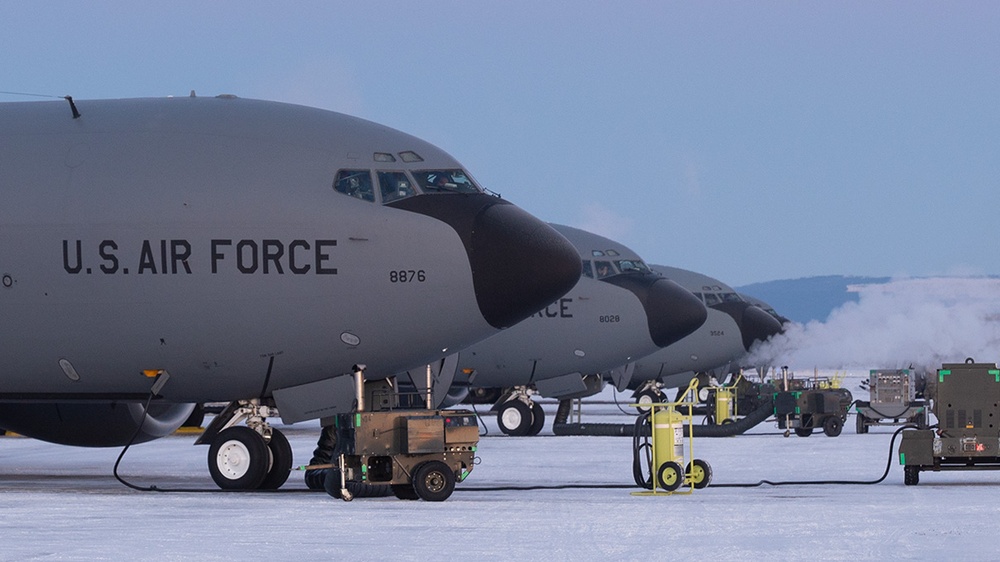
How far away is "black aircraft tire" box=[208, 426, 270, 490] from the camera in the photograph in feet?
74.6

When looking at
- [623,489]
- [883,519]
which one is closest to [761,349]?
[623,489]

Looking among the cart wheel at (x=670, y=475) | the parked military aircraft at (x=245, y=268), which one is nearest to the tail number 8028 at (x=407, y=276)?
the parked military aircraft at (x=245, y=268)

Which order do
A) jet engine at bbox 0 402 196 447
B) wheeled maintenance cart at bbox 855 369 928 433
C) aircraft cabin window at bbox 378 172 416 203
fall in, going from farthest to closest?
wheeled maintenance cart at bbox 855 369 928 433 → jet engine at bbox 0 402 196 447 → aircraft cabin window at bbox 378 172 416 203

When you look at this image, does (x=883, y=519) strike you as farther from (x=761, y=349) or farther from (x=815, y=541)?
(x=761, y=349)

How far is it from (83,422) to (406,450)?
23.1 ft

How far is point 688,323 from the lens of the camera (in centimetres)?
4344

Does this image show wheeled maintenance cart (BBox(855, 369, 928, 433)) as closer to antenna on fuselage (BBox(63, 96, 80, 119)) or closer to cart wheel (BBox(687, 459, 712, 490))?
cart wheel (BBox(687, 459, 712, 490))

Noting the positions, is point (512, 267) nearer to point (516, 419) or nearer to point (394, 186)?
point (394, 186)

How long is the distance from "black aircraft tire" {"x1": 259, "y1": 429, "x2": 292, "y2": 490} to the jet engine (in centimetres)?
310

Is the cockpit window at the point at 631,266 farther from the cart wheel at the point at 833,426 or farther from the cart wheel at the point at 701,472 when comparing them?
the cart wheel at the point at 701,472

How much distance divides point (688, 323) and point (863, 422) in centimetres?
650

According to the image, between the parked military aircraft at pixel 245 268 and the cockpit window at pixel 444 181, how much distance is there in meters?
0.05

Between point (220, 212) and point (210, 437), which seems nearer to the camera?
point (220, 212)

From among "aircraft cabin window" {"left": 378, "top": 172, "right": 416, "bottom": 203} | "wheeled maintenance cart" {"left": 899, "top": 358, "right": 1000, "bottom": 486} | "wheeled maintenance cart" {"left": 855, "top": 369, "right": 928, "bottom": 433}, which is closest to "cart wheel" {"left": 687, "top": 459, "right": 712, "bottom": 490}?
"wheeled maintenance cart" {"left": 899, "top": 358, "right": 1000, "bottom": 486}
